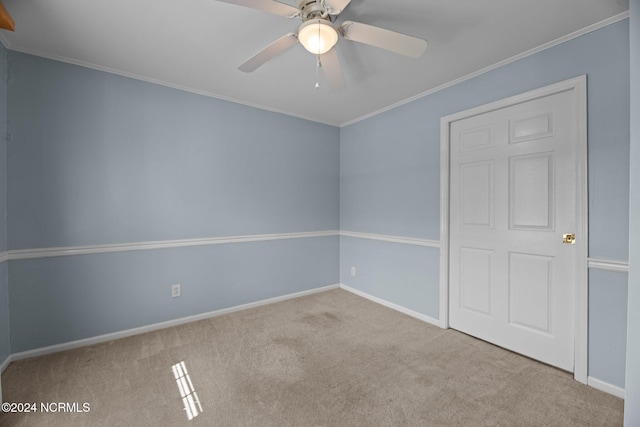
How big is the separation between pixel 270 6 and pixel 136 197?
6.77ft

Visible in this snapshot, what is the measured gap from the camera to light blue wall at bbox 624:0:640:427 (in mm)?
1153

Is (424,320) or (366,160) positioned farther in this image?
(366,160)

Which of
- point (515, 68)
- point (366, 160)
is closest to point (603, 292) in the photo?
point (515, 68)

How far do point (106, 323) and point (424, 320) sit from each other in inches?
118

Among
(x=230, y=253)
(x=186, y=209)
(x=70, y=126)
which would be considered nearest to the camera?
(x=70, y=126)

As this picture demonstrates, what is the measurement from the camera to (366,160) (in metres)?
3.51

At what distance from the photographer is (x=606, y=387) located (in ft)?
5.73

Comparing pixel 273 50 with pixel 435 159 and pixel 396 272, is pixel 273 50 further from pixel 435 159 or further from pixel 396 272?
pixel 396 272

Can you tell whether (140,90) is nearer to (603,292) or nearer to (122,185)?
(122,185)

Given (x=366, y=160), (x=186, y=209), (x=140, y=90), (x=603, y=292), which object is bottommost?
(x=603, y=292)

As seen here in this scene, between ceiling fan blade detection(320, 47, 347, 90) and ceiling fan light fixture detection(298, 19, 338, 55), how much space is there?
3.4 inches

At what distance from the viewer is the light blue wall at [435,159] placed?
67.7 inches

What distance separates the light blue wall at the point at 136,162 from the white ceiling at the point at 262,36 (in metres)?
0.25

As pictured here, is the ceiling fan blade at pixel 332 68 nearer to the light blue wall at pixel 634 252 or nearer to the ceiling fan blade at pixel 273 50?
the ceiling fan blade at pixel 273 50
